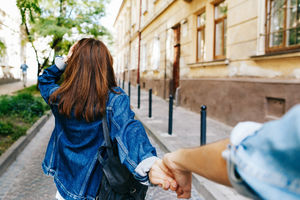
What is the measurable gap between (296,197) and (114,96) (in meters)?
1.25

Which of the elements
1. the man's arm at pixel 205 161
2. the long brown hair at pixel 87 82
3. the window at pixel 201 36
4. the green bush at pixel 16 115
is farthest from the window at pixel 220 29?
the man's arm at pixel 205 161

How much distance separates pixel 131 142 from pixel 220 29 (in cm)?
868

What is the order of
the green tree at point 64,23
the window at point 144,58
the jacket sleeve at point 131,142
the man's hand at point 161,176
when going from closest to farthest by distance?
the man's hand at point 161,176 < the jacket sleeve at point 131,142 < the green tree at point 64,23 < the window at point 144,58

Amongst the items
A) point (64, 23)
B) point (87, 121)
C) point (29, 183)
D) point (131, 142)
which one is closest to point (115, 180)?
point (131, 142)

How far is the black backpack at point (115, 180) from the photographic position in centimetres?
162

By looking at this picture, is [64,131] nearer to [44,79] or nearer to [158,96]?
[44,79]

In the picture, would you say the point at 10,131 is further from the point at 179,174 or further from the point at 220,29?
the point at 220,29

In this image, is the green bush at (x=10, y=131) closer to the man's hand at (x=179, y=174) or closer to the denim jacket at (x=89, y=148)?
the denim jacket at (x=89, y=148)

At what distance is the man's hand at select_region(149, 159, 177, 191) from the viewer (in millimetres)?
1438

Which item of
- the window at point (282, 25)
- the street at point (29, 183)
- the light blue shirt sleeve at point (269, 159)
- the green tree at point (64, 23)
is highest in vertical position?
the green tree at point (64, 23)

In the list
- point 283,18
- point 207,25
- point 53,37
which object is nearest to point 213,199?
point 283,18

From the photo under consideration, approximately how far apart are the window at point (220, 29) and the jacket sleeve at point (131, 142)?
800 cm

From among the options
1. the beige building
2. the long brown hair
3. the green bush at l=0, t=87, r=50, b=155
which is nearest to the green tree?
the beige building

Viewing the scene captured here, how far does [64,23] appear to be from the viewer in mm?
15859
